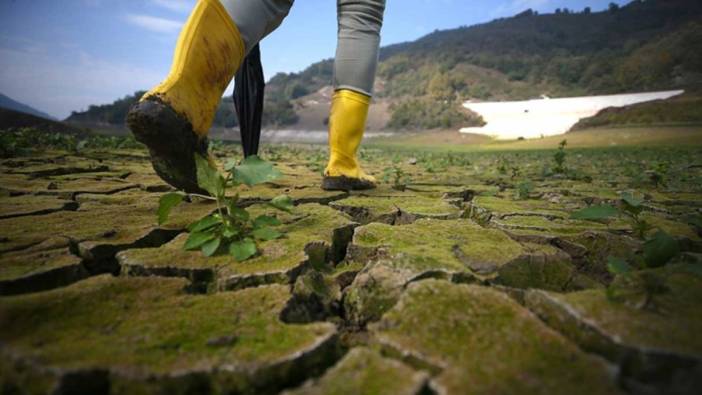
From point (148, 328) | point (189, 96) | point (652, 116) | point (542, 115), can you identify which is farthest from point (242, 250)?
point (542, 115)

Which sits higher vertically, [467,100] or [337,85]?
[467,100]

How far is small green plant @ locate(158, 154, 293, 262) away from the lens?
102cm

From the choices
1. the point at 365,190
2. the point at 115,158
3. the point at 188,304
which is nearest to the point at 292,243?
the point at 188,304

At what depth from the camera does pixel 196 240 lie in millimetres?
1042

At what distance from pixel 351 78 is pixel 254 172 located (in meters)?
1.16

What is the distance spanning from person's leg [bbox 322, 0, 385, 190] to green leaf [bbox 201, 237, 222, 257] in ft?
3.79

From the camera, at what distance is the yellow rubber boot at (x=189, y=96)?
4.19 feet

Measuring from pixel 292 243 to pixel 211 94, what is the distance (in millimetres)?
702

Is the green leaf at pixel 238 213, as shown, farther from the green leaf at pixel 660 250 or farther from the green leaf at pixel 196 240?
the green leaf at pixel 660 250

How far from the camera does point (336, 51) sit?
6.79 ft

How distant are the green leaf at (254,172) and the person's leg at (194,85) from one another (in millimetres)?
401

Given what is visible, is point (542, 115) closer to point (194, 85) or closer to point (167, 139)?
point (194, 85)

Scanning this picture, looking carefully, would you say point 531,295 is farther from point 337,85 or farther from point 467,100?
point 467,100

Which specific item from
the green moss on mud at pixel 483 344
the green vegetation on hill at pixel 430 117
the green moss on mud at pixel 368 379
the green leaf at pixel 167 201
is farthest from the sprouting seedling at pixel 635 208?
the green vegetation on hill at pixel 430 117
